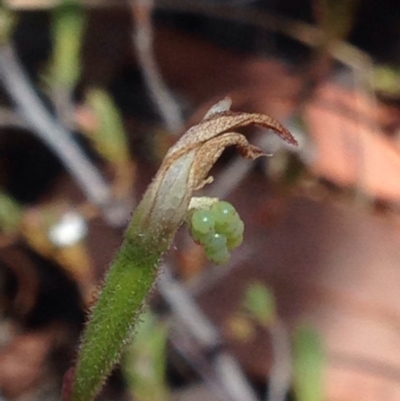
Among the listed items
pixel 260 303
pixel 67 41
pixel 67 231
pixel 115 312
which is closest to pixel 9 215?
pixel 67 231

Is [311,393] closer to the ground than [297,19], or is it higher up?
closer to the ground

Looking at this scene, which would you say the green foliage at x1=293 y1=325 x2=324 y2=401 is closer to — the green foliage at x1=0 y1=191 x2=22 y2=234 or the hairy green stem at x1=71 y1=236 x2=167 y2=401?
the green foliage at x1=0 y1=191 x2=22 y2=234

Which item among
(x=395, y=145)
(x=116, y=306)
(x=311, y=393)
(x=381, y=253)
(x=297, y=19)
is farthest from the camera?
(x=297, y=19)

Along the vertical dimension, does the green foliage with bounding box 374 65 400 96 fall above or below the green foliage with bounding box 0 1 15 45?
below

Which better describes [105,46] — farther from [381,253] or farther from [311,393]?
[311,393]

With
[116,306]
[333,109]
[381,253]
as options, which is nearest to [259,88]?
[333,109]

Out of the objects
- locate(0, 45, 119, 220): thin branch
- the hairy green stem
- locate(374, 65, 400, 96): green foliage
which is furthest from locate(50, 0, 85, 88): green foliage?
the hairy green stem

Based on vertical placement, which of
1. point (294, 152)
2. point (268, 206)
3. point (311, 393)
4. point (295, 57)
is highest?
point (295, 57)
